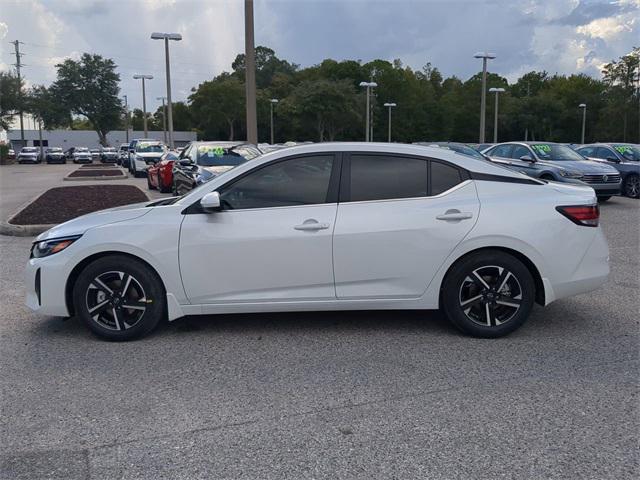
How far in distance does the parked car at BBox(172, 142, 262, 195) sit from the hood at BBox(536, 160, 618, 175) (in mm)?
7463

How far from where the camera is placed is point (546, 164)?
49.4 feet

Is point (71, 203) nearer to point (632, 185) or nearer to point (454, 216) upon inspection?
point (454, 216)

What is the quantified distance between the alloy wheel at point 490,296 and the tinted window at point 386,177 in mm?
827

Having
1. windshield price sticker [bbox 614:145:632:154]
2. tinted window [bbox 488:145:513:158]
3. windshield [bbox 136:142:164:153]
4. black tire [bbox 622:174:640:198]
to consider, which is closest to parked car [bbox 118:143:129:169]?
windshield [bbox 136:142:164:153]

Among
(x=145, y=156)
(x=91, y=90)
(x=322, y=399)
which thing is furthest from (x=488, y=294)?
(x=91, y=90)

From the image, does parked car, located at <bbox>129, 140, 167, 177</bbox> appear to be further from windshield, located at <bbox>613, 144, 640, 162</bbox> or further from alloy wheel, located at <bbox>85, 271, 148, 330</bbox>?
alloy wheel, located at <bbox>85, 271, 148, 330</bbox>

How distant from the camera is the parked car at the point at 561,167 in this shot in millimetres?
14828

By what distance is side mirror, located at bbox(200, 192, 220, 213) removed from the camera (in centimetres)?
478

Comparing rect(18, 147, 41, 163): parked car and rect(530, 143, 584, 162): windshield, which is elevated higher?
rect(530, 143, 584, 162): windshield

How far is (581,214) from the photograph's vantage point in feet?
16.5

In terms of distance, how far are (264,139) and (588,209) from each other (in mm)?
75302

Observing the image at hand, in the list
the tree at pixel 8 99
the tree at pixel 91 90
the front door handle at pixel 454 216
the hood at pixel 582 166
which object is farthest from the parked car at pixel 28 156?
the front door handle at pixel 454 216

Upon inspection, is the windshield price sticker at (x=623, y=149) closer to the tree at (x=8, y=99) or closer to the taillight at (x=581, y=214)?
the taillight at (x=581, y=214)

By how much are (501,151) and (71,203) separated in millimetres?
11442
